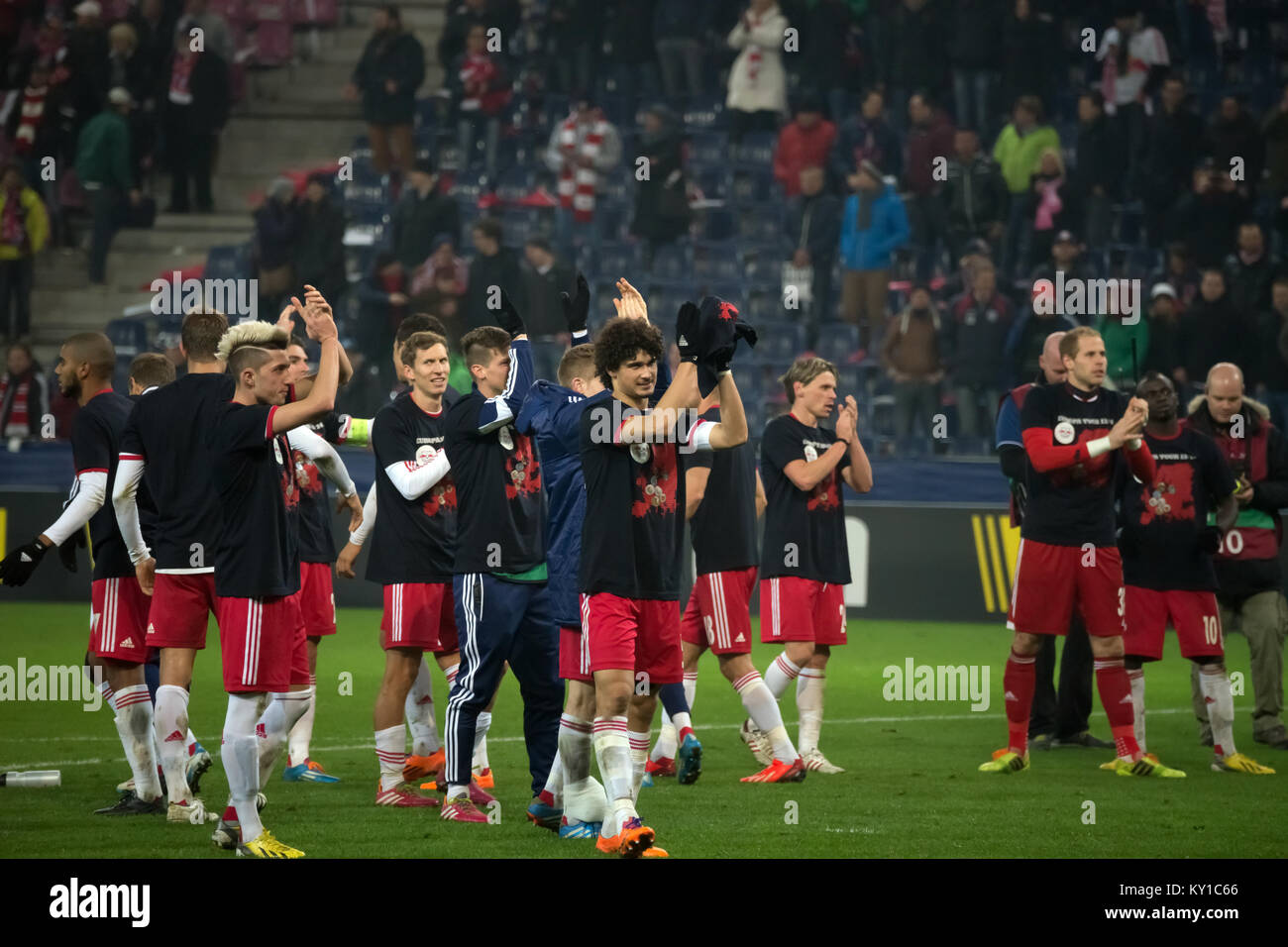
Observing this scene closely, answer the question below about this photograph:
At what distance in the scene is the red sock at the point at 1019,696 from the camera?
9.23 meters

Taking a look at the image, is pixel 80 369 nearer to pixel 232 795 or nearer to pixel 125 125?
pixel 232 795

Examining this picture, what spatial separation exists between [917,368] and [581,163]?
18.6ft

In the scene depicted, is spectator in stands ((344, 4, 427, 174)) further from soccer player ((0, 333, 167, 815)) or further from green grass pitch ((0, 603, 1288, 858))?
soccer player ((0, 333, 167, 815))

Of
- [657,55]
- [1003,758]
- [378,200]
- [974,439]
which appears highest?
[657,55]

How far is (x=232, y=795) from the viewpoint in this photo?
6570mm

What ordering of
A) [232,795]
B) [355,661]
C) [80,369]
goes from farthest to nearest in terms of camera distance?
[355,661] < [80,369] < [232,795]

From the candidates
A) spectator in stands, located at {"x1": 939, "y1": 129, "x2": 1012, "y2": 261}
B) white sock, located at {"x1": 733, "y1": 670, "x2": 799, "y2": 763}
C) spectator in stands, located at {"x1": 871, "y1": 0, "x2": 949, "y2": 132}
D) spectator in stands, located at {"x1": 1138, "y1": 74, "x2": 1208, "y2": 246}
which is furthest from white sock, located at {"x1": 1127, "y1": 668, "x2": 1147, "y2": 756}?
spectator in stands, located at {"x1": 871, "y1": 0, "x2": 949, "y2": 132}

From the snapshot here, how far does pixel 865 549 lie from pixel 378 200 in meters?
9.64

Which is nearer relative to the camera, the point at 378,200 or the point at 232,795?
the point at 232,795

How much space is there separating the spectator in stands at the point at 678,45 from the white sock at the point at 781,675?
14608 mm

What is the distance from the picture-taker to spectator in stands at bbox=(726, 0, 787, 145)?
21672 millimetres

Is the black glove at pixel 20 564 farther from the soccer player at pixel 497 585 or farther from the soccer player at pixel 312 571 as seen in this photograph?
the soccer player at pixel 497 585

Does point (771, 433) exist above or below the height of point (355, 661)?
above

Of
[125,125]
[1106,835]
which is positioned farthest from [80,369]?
[125,125]
